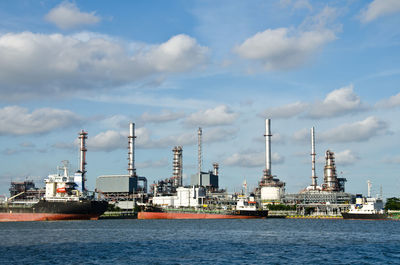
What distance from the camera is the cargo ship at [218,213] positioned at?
7087 inches

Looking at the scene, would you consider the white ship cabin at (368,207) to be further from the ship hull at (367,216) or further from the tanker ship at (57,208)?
the tanker ship at (57,208)

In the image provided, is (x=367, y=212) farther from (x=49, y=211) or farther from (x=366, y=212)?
(x=49, y=211)

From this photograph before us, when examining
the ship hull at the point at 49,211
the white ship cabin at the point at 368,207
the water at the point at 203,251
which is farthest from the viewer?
the white ship cabin at the point at 368,207

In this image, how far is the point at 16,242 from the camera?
7644cm

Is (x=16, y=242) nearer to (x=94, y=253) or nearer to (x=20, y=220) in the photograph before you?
(x=94, y=253)

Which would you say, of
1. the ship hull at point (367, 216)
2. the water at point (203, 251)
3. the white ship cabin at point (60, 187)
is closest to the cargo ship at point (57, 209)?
the white ship cabin at point (60, 187)

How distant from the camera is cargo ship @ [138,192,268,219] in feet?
591

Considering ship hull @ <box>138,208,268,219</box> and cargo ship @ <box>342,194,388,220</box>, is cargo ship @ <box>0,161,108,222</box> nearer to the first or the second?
ship hull @ <box>138,208,268,219</box>

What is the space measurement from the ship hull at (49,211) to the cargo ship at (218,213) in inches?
1904

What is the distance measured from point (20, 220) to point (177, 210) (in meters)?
64.5

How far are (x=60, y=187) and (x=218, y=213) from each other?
190ft

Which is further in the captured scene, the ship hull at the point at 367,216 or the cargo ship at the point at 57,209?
the ship hull at the point at 367,216

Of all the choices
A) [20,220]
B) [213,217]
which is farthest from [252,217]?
[20,220]

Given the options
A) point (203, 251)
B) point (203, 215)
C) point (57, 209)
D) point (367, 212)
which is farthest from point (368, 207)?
point (203, 251)
